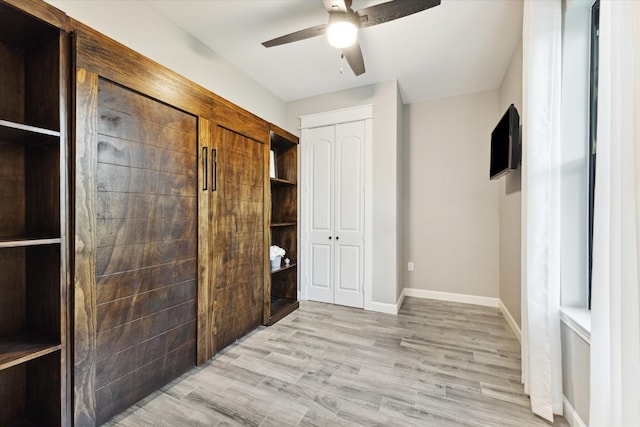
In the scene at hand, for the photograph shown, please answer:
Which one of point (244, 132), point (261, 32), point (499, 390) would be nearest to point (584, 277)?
point (499, 390)

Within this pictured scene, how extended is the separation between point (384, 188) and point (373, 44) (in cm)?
154

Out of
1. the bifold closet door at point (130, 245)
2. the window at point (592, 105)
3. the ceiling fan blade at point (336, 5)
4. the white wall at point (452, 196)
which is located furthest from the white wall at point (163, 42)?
the window at point (592, 105)

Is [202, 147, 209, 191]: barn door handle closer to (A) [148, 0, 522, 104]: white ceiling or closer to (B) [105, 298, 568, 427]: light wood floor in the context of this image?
(A) [148, 0, 522, 104]: white ceiling

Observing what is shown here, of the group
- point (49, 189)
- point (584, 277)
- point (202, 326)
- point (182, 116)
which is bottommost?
point (202, 326)

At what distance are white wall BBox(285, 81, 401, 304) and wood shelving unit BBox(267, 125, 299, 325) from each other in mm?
997

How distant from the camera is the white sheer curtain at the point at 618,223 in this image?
80cm

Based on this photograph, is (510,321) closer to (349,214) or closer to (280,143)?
(349,214)

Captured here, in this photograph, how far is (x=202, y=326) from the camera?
6.54 ft

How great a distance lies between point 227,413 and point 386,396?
985 mm

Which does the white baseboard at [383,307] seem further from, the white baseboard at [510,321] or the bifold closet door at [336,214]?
the white baseboard at [510,321]

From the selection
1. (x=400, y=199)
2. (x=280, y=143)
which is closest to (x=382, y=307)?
(x=400, y=199)

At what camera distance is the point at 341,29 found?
183cm

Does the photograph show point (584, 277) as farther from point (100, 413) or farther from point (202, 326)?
point (100, 413)

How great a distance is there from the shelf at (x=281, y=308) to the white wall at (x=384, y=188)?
1.01 meters
